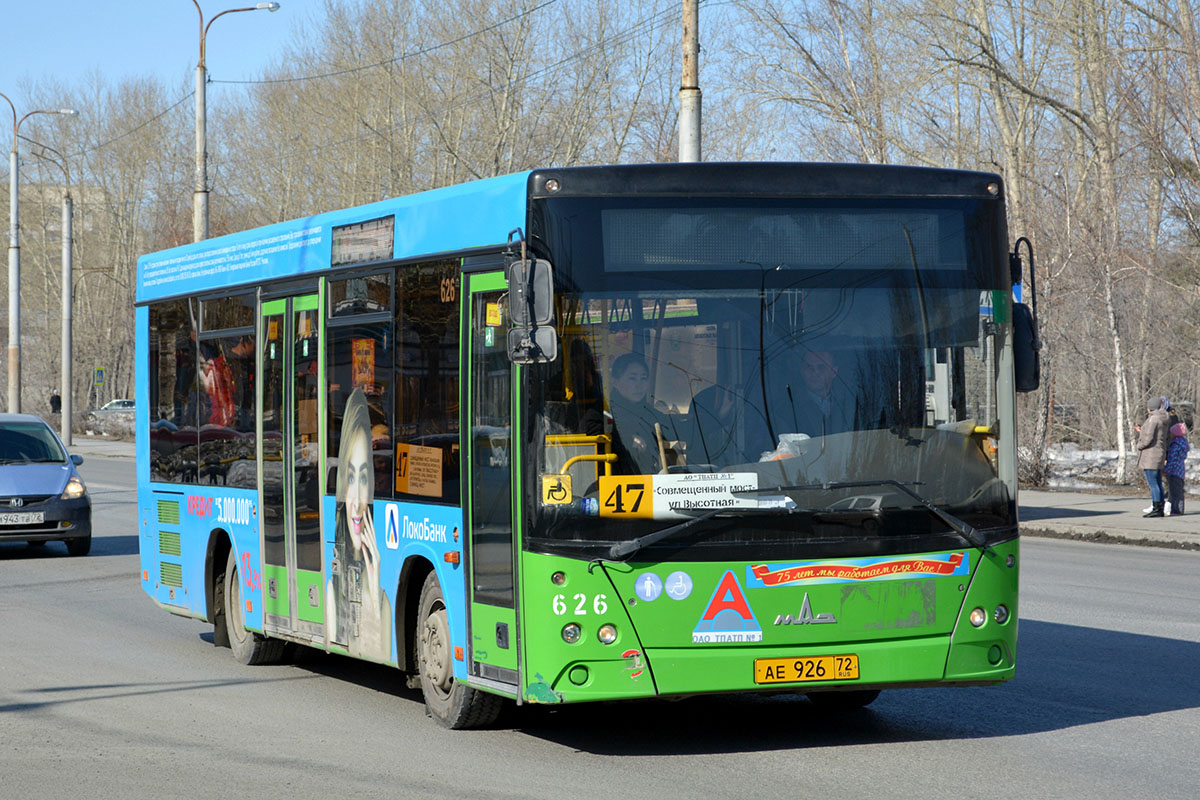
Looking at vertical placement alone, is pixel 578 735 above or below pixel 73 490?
below

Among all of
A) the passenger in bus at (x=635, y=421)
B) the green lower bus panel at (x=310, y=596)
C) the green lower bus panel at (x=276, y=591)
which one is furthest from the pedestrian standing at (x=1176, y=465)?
the passenger in bus at (x=635, y=421)

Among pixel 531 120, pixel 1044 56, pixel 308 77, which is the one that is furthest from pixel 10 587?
pixel 308 77

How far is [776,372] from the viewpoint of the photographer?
710 cm

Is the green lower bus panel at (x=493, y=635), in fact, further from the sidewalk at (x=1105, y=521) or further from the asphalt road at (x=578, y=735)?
the sidewalk at (x=1105, y=521)

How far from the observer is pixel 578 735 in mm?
7887

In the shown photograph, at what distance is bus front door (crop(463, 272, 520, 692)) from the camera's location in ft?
23.8

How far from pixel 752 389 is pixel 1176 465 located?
1729 centimetres

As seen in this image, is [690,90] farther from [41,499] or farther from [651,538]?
[651,538]

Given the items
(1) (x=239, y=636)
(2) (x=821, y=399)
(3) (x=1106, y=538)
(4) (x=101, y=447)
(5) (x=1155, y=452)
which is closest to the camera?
(2) (x=821, y=399)

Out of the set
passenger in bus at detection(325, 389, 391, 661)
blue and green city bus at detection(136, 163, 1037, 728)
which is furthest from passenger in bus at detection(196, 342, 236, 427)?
blue and green city bus at detection(136, 163, 1037, 728)

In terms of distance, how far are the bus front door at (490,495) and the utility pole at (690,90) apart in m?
11.9

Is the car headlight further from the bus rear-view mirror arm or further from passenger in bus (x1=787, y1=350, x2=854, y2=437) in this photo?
the bus rear-view mirror arm

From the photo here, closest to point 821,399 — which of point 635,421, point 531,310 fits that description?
point 635,421

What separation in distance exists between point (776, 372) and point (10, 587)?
34.2ft
